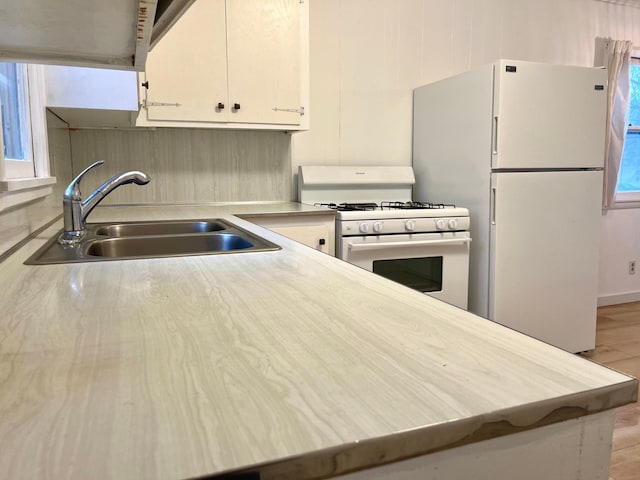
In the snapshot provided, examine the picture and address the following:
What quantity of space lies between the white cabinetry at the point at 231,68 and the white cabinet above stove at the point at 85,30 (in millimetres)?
1206

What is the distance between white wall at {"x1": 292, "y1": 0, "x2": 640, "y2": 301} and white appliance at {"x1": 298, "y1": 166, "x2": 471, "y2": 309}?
21 centimetres

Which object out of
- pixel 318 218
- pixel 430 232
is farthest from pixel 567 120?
pixel 318 218

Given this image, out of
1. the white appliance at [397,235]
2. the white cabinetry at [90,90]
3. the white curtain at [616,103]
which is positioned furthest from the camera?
the white curtain at [616,103]

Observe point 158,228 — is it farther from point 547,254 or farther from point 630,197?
point 630,197

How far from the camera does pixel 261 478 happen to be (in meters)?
0.34

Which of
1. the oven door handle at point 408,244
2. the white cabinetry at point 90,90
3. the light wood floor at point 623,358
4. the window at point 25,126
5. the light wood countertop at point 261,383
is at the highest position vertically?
A: the white cabinetry at point 90,90

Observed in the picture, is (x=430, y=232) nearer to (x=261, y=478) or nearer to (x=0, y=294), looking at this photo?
(x=0, y=294)

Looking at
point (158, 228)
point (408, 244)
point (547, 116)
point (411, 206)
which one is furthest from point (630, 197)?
point (158, 228)

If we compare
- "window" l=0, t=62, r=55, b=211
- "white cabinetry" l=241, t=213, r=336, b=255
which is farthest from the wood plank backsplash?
"window" l=0, t=62, r=55, b=211

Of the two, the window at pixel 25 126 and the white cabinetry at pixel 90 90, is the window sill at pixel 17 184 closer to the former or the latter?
the window at pixel 25 126

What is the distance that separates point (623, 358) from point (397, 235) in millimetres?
1602

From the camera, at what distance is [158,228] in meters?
1.92

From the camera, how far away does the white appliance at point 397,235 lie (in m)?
2.55

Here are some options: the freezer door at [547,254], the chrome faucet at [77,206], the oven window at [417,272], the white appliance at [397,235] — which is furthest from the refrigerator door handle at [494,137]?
the chrome faucet at [77,206]
